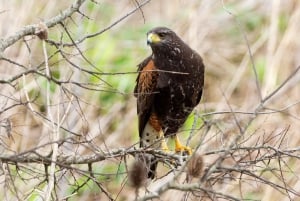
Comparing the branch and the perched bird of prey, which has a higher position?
the perched bird of prey

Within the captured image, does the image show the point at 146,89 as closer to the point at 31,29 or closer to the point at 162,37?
the point at 162,37

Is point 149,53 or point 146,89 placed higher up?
point 149,53

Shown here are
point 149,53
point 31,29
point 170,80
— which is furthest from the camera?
point 149,53

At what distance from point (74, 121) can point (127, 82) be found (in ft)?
5.52

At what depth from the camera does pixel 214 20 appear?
8164mm

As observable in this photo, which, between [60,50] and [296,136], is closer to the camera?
[60,50]

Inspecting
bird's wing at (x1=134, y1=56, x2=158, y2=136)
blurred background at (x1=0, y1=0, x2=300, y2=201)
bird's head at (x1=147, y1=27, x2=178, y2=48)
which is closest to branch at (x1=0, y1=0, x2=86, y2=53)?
bird's wing at (x1=134, y1=56, x2=158, y2=136)

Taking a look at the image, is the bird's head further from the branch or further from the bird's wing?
the branch

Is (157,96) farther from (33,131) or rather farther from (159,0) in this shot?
(159,0)

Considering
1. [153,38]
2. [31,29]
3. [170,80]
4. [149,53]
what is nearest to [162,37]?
[153,38]

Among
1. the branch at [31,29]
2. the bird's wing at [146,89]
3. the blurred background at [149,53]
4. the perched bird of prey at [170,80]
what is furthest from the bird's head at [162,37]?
the branch at [31,29]

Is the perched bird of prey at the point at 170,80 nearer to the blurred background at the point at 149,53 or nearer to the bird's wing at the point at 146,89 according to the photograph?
the bird's wing at the point at 146,89

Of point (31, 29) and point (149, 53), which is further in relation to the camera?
point (149, 53)

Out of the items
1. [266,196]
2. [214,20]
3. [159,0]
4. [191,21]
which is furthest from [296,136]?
[159,0]
